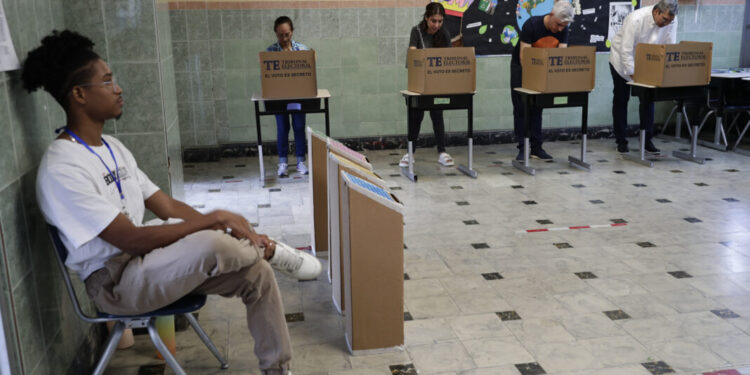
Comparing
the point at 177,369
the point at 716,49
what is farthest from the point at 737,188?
the point at 177,369

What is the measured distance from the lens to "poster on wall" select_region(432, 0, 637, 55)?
7664 mm

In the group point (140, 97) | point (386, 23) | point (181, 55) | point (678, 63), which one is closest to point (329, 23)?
point (386, 23)

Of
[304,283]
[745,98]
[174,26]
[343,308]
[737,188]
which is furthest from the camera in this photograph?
[745,98]

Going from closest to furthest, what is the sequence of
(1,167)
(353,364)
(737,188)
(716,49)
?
(1,167) < (353,364) < (737,188) < (716,49)

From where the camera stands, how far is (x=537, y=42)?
662cm

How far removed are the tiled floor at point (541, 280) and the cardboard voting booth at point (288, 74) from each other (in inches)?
33.6

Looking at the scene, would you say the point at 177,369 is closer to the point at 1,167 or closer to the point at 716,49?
the point at 1,167

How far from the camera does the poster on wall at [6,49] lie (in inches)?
78.7

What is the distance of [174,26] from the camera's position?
23.3 ft

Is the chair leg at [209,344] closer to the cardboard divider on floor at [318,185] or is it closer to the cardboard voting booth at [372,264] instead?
the cardboard voting booth at [372,264]

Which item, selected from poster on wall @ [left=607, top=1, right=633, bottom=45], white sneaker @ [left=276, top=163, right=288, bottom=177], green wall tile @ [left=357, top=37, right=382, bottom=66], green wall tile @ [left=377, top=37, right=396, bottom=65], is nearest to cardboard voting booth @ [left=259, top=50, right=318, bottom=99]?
white sneaker @ [left=276, top=163, right=288, bottom=177]

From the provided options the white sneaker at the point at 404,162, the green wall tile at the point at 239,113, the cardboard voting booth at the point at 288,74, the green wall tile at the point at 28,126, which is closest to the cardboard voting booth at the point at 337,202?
the green wall tile at the point at 28,126

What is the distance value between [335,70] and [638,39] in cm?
328

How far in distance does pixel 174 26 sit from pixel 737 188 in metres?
5.72
